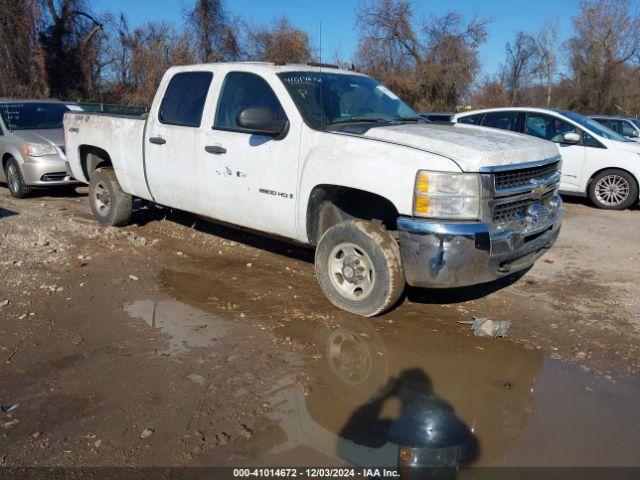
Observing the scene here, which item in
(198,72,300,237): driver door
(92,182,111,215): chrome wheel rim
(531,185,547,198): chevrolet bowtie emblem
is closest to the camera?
(531,185,547,198): chevrolet bowtie emblem

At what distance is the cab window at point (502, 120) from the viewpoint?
35.1 ft

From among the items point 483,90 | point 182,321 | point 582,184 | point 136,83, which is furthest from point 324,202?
point 483,90

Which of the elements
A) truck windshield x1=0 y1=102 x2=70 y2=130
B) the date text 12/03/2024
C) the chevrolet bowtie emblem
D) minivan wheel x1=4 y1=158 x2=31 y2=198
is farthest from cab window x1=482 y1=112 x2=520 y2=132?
the date text 12/03/2024

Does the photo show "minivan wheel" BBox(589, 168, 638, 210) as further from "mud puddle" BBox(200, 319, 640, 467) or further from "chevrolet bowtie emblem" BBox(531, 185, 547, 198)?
"mud puddle" BBox(200, 319, 640, 467)

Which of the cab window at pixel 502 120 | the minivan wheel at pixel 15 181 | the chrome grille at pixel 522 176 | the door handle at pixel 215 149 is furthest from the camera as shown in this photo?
the cab window at pixel 502 120

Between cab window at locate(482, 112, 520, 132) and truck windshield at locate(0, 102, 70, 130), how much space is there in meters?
8.01

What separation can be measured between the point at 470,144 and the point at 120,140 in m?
4.29

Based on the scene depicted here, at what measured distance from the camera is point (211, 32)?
70.5 feet

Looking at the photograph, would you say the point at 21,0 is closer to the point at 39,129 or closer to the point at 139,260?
the point at 39,129

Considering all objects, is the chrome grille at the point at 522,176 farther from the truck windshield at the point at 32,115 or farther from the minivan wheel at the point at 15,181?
the truck windshield at the point at 32,115

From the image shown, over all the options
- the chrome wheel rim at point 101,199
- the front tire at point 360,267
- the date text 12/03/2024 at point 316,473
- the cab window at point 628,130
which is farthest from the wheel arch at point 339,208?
the cab window at point 628,130

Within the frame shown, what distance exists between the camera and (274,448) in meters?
3.08

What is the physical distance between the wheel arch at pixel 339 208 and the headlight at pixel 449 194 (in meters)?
0.63

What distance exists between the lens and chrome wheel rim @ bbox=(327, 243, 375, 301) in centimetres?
473
